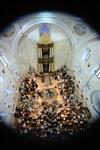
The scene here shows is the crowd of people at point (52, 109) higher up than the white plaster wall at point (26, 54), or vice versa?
the white plaster wall at point (26, 54)

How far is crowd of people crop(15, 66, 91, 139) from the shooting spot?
8.24 metres

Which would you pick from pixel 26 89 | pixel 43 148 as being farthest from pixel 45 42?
pixel 43 148

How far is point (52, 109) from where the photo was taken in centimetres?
1042

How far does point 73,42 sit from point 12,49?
2.43 meters

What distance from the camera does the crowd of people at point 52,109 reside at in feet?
27.0

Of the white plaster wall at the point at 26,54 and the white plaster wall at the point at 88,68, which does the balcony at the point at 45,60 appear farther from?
the white plaster wall at the point at 88,68

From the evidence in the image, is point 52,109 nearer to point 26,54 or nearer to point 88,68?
point 88,68

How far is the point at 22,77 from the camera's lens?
1278 cm

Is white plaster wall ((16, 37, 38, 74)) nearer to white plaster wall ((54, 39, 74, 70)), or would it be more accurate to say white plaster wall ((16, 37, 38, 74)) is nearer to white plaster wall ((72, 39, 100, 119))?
white plaster wall ((54, 39, 74, 70))

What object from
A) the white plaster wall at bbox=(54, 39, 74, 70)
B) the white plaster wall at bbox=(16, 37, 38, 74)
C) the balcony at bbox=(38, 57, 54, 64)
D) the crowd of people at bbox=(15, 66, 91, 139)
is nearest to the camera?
the crowd of people at bbox=(15, 66, 91, 139)

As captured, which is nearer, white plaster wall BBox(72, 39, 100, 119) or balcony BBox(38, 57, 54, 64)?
white plaster wall BBox(72, 39, 100, 119)

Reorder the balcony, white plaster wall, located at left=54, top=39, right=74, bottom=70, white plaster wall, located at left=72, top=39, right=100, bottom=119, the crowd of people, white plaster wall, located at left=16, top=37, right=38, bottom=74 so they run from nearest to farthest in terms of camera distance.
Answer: the crowd of people < white plaster wall, located at left=72, top=39, right=100, bottom=119 < white plaster wall, located at left=16, top=37, right=38, bottom=74 < white plaster wall, located at left=54, top=39, right=74, bottom=70 < the balcony

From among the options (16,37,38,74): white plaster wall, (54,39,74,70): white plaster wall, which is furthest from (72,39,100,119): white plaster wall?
(16,37,38,74): white plaster wall

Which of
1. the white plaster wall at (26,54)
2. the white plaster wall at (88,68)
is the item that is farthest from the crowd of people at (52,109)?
the white plaster wall at (26,54)
